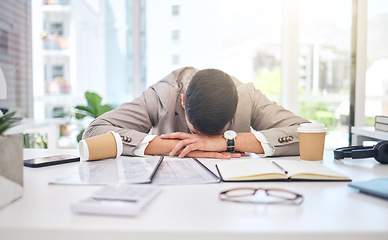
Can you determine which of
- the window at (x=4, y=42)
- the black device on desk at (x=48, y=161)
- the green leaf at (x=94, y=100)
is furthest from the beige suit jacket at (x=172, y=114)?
the window at (x=4, y=42)

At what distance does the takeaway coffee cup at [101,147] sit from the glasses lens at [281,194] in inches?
23.3

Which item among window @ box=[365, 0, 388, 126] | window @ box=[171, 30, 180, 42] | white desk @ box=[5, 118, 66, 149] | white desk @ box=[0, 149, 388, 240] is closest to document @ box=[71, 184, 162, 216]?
white desk @ box=[0, 149, 388, 240]

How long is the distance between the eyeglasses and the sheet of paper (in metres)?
0.12

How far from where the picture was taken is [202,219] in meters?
0.52

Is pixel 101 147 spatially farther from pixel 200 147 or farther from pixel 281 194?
pixel 281 194

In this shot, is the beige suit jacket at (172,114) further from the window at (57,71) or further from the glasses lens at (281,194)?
the window at (57,71)

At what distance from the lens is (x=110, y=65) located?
138 inches

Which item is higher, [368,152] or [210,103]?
[210,103]

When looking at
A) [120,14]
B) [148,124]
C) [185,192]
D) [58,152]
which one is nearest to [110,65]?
[120,14]

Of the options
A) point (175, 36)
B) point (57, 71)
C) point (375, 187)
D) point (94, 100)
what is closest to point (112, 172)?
point (375, 187)

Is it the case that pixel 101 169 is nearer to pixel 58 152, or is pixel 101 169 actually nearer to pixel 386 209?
pixel 58 152

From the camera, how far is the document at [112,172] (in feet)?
2.52

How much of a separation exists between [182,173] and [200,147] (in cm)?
34

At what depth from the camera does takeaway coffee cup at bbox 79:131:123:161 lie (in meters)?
1.03
